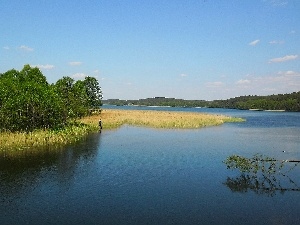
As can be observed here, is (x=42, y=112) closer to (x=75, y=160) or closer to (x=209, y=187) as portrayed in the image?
(x=75, y=160)

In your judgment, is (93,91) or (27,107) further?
(93,91)

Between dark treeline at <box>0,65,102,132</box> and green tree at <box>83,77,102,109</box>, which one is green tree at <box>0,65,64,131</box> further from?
green tree at <box>83,77,102,109</box>

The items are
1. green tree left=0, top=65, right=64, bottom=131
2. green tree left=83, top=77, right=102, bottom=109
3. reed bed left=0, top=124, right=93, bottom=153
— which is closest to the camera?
reed bed left=0, top=124, right=93, bottom=153

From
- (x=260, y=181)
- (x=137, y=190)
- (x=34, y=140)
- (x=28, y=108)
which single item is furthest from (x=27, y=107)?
(x=260, y=181)

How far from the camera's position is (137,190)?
24.9 m

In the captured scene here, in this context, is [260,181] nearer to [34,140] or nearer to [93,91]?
[34,140]

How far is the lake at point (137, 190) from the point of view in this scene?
19.3 m

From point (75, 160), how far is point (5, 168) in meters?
7.72

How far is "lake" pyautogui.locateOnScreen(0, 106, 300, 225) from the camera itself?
19281mm

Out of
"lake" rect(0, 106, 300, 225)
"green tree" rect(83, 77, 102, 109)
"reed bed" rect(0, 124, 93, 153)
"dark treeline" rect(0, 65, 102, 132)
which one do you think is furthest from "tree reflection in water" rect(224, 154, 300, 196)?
"green tree" rect(83, 77, 102, 109)

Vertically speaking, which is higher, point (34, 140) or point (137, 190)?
point (34, 140)

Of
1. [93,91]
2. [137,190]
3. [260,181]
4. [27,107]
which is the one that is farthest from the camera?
[93,91]

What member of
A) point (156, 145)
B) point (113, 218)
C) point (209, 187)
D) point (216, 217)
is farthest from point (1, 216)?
point (156, 145)

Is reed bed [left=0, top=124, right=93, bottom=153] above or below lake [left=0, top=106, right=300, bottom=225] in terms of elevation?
above
